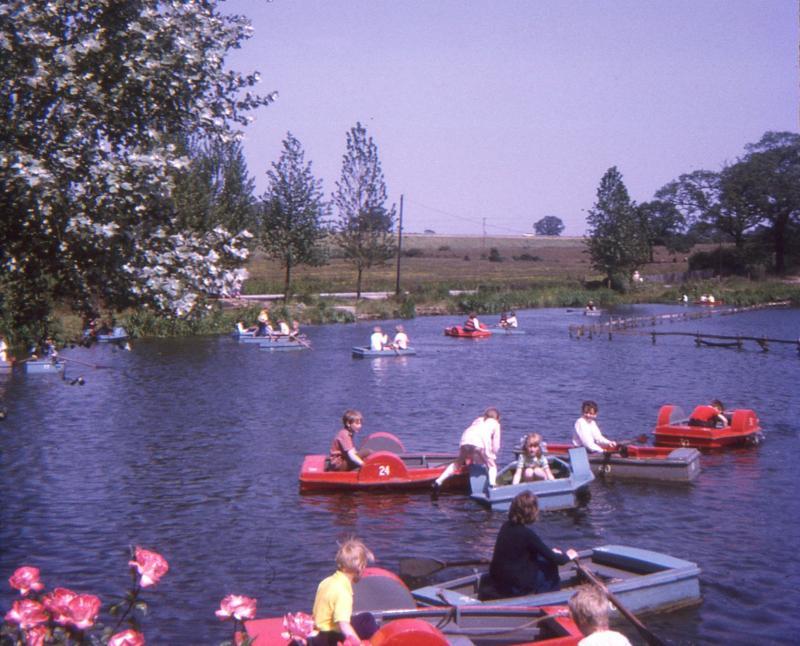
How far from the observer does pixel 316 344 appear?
44.7m

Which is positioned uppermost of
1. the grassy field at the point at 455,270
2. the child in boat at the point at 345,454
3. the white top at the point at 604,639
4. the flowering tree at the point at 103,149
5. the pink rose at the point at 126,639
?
the grassy field at the point at 455,270

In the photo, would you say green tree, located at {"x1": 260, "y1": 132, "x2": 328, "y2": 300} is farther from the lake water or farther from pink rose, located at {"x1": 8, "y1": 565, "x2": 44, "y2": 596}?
pink rose, located at {"x1": 8, "y1": 565, "x2": 44, "y2": 596}

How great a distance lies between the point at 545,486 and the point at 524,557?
18.3 ft

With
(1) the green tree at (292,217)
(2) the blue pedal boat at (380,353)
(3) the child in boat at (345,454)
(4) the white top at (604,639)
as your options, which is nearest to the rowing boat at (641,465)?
(3) the child in boat at (345,454)

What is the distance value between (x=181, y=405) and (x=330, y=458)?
469 inches

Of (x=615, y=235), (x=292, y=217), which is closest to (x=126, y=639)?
(x=292, y=217)

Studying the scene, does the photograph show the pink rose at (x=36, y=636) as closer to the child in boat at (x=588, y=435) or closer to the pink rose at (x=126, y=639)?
the pink rose at (x=126, y=639)

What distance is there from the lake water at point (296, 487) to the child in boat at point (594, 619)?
4.25 metres

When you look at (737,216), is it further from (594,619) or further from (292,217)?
(594,619)

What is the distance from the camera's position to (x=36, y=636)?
15.1 feet

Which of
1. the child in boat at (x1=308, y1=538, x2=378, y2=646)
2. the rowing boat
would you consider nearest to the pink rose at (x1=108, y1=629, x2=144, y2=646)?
the child in boat at (x1=308, y1=538, x2=378, y2=646)

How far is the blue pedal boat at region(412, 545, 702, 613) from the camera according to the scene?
974cm

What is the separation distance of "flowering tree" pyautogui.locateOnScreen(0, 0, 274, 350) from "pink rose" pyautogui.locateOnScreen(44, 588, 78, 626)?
3.26m

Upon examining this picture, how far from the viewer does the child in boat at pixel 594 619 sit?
22.1 ft
